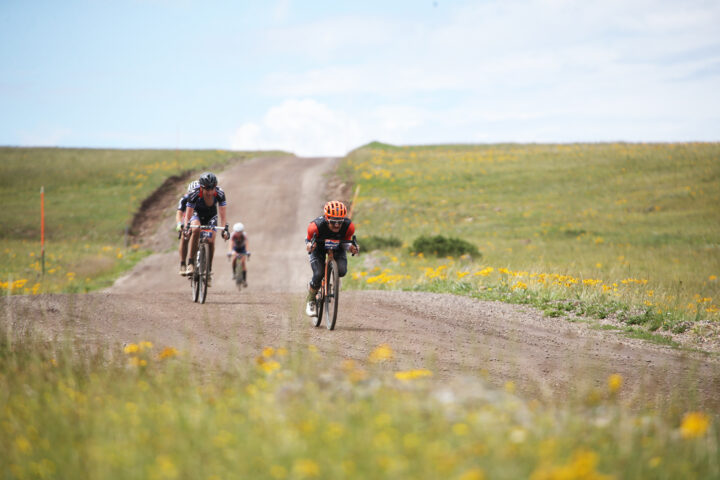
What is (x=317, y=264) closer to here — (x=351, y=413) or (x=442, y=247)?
(x=351, y=413)

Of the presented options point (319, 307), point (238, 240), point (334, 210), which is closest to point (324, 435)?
point (334, 210)

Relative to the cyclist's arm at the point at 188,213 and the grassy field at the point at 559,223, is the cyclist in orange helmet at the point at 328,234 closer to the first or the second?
the cyclist's arm at the point at 188,213

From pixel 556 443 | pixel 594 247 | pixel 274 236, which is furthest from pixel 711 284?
pixel 274 236

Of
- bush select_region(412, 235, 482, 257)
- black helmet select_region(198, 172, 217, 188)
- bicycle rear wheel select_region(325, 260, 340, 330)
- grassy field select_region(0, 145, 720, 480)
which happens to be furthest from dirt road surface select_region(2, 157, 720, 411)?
bush select_region(412, 235, 482, 257)

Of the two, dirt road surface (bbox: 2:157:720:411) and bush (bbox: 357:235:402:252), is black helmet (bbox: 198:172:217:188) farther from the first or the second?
bush (bbox: 357:235:402:252)

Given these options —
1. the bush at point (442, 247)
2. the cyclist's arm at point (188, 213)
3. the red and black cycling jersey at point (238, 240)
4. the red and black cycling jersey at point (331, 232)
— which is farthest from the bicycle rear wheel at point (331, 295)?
the bush at point (442, 247)

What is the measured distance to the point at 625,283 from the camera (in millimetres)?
15109

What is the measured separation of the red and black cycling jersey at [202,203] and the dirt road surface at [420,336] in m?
1.91

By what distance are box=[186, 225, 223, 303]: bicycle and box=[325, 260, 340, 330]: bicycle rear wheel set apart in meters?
3.64

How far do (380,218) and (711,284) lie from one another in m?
19.5

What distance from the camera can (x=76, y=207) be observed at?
3675 centimetres

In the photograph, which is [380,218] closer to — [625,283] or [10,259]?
[10,259]

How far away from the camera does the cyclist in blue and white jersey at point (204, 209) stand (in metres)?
12.7

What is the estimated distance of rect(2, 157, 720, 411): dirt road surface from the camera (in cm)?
781
